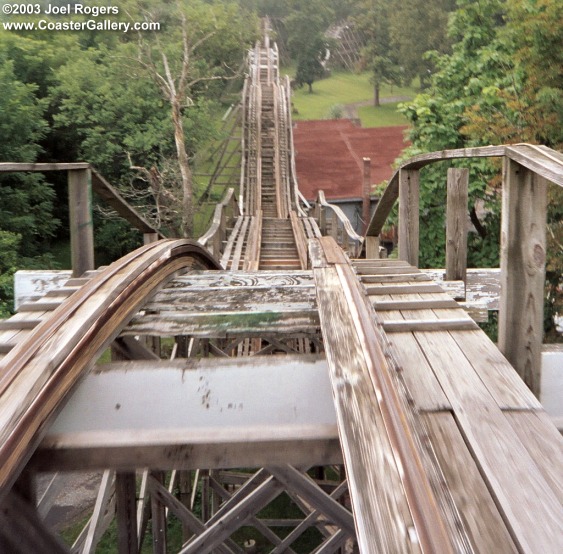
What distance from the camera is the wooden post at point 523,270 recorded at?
73.7 inches

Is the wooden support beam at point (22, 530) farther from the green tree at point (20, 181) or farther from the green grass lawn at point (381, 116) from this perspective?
the green grass lawn at point (381, 116)

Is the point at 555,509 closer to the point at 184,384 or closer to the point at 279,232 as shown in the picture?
the point at 184,384

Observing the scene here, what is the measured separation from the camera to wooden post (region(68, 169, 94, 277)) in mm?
3391

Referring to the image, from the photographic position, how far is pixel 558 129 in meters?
8.39

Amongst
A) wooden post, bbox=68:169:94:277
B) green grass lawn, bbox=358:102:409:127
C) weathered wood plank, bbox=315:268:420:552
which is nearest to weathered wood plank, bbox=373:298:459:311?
weathered wood plank, bbox=315:268:420:552

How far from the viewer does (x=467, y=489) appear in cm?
126

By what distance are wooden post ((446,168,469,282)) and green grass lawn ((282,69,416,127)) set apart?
35.9 meters

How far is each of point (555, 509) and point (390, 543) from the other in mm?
372

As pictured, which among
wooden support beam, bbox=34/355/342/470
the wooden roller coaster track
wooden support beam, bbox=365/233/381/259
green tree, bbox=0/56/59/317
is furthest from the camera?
green tree, bbox=0/56/59/317

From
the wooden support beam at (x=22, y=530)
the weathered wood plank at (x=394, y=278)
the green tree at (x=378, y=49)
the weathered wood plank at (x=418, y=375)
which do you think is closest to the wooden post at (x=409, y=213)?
the weathered wood plank at (x=394, y=278)

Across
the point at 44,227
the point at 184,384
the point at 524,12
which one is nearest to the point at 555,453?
the point at 184,384

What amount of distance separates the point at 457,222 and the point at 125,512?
2.30 m

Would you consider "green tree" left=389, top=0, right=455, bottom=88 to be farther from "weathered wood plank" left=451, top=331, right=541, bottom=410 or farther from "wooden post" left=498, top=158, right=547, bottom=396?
"weathered wood plank" left=451, top=331, right=541, bottom=410

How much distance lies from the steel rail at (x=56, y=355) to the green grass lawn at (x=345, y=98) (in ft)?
123
